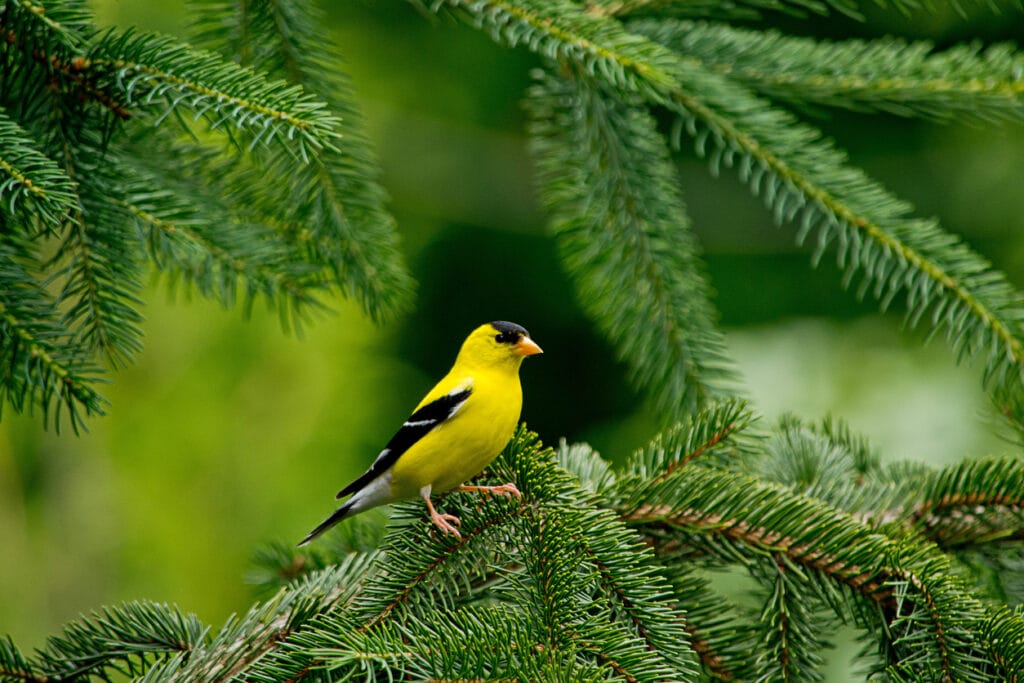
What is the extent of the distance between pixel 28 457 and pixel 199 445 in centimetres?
105

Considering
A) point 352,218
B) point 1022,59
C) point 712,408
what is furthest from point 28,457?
point 1022,59

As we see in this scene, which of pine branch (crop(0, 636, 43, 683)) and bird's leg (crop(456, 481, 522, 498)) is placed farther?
bird's leg (crop(456, 481, 522, 498))

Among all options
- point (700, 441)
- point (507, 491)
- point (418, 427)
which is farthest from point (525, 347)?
point (507, 491)

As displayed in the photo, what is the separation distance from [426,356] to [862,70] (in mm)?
3346

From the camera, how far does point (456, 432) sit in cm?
263

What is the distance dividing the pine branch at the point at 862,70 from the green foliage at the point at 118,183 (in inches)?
45.2

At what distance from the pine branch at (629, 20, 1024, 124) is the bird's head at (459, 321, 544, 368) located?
3.45 feet

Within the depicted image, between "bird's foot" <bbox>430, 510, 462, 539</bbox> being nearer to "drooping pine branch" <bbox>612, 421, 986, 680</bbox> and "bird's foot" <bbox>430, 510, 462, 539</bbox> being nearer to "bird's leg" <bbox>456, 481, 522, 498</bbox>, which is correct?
"bird's leg" <bbox>456, 481, 522, 498</bbox>

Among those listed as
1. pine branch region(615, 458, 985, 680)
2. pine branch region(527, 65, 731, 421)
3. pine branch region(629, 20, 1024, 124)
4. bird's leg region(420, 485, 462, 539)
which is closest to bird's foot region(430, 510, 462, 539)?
bird's leg region(420, 485, 462, 539)

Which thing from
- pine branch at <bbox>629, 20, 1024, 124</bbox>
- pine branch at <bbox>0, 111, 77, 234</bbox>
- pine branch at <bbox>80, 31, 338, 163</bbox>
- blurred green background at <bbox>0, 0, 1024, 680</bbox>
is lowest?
blurred green background at <bbox>0, 0, 1024, 680</bbox>

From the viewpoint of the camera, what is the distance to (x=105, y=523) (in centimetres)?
508

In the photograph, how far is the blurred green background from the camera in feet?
16.1

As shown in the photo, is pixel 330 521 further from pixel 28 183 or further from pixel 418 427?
pixel 28 183

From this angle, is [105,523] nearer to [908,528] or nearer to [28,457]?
[28,457]
